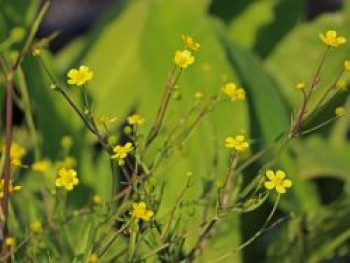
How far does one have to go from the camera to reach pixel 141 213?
1069 mm

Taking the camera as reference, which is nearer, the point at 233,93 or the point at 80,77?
the point at 80,77

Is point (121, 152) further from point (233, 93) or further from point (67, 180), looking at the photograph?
point (233, 93)

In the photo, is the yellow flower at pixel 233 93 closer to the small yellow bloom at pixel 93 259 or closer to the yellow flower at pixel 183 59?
the yellow flower at pixel 183 59

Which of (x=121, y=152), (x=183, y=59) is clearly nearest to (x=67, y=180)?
(x=121, y=152)

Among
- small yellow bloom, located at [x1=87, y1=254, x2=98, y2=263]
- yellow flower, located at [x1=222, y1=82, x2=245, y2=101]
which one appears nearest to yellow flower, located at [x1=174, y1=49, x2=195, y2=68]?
yellow flower, located at [x1=222, y1=82, x2=245, y2=101]

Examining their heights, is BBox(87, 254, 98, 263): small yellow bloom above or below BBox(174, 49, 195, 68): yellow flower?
below

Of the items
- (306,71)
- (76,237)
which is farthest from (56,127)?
(306,71)

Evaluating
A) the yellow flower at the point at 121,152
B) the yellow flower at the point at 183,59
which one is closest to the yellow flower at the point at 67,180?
the yellow flower at the point at 121,152

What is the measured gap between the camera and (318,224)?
1547 millimetres

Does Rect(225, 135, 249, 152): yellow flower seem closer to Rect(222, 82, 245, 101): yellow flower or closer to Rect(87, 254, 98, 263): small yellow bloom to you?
Rect(222, 82, 245, 101): yellow flower

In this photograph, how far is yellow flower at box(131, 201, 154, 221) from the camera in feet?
3.50

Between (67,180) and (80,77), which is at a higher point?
(80,77)

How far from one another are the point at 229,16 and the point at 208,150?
515 millimetres

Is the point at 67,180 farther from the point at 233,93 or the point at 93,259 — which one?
the point at 233,93
